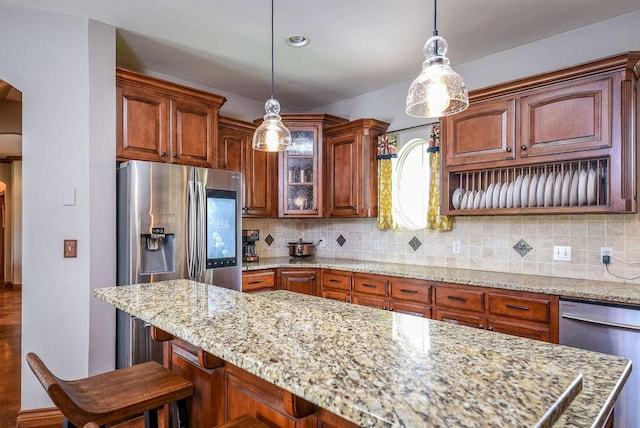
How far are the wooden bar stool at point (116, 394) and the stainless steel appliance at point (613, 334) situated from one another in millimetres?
2172

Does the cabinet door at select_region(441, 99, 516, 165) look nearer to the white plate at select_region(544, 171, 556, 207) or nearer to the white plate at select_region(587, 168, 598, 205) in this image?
the white plate at select_region(544, 171, 556, 207)

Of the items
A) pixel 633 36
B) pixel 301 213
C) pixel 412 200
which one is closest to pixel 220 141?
pixel 301 213

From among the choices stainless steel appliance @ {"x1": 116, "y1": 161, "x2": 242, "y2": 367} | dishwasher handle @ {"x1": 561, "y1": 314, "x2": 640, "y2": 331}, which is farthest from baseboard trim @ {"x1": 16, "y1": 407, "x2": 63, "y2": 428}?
dishwasher handle @ {"x1": 561, "y1": 314, "x2": 640, "y2": 331}

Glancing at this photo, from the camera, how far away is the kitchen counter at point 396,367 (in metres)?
0.64

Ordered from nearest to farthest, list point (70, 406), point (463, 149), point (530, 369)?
point (530, 369)
point (70, 406)
point (463, 149)

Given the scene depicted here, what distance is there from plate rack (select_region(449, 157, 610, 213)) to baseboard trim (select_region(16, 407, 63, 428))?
3.25m

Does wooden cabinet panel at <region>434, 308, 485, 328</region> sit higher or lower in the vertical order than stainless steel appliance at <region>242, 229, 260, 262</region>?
lower

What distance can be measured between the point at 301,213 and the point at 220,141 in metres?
1.13

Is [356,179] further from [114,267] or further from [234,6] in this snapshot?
[114,267]

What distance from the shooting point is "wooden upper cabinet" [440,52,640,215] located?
239cm

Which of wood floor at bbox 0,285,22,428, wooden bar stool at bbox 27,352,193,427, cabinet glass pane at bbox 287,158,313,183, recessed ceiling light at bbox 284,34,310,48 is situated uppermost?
recessed ceiling light at bbox 284,34,310,48

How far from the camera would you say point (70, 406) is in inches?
45.9

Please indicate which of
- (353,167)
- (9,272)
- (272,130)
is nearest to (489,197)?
(353,167)

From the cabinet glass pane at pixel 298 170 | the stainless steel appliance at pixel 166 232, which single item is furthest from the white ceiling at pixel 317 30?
the stainless steel appliance at pixel 166 232
